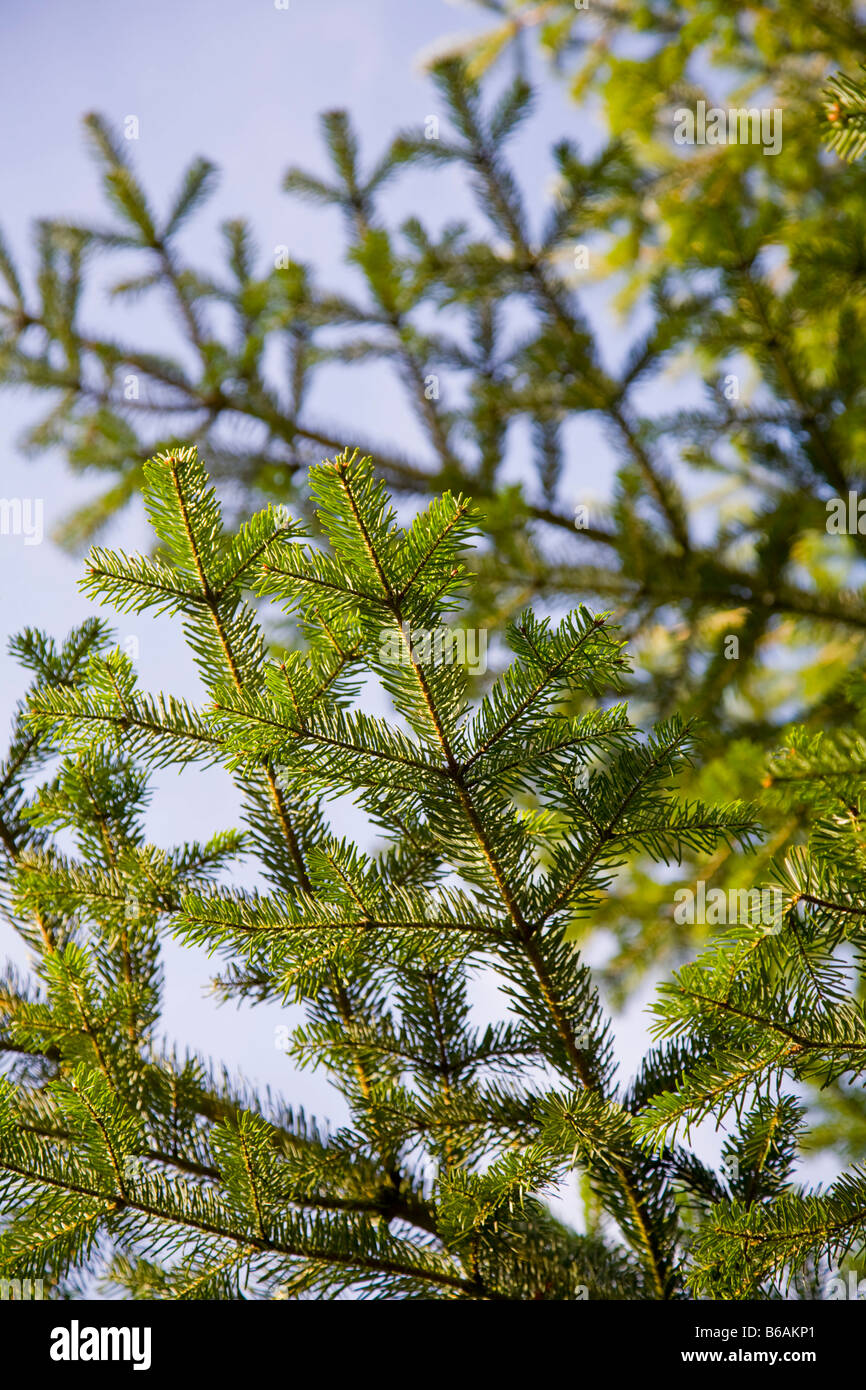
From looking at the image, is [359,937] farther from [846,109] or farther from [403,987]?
[846,109]

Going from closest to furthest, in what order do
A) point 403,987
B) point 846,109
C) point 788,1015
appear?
1. point 788,1015
2. point 403,987
3. point 846,109

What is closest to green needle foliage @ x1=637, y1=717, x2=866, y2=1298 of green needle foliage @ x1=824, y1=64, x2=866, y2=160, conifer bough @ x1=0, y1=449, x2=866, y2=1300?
conifer bough @ x1=0, y1=449, x2=866, y2=1300

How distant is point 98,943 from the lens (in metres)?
1.43

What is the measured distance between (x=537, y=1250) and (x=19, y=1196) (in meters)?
0.73

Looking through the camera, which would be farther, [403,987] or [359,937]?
[403,987]

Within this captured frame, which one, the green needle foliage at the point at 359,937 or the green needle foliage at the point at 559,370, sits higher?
the green needle foliage at the point at 559,370

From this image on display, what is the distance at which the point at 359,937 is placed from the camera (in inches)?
43.8

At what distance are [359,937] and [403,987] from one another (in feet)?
0.96

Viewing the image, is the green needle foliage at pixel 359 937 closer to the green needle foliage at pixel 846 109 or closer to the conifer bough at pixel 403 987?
the conifer bough at pixel 403 987

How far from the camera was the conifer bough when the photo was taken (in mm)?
1046

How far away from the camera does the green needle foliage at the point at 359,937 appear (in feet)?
3.46

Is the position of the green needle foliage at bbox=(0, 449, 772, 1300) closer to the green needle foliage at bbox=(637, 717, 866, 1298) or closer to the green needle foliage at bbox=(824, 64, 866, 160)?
the green needle foliage at bbox=(637, 717, 866, 1298)

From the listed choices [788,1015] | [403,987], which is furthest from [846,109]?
[403,987]

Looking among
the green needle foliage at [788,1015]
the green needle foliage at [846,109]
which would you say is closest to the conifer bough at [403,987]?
the green needle foliage at [788,1015]
